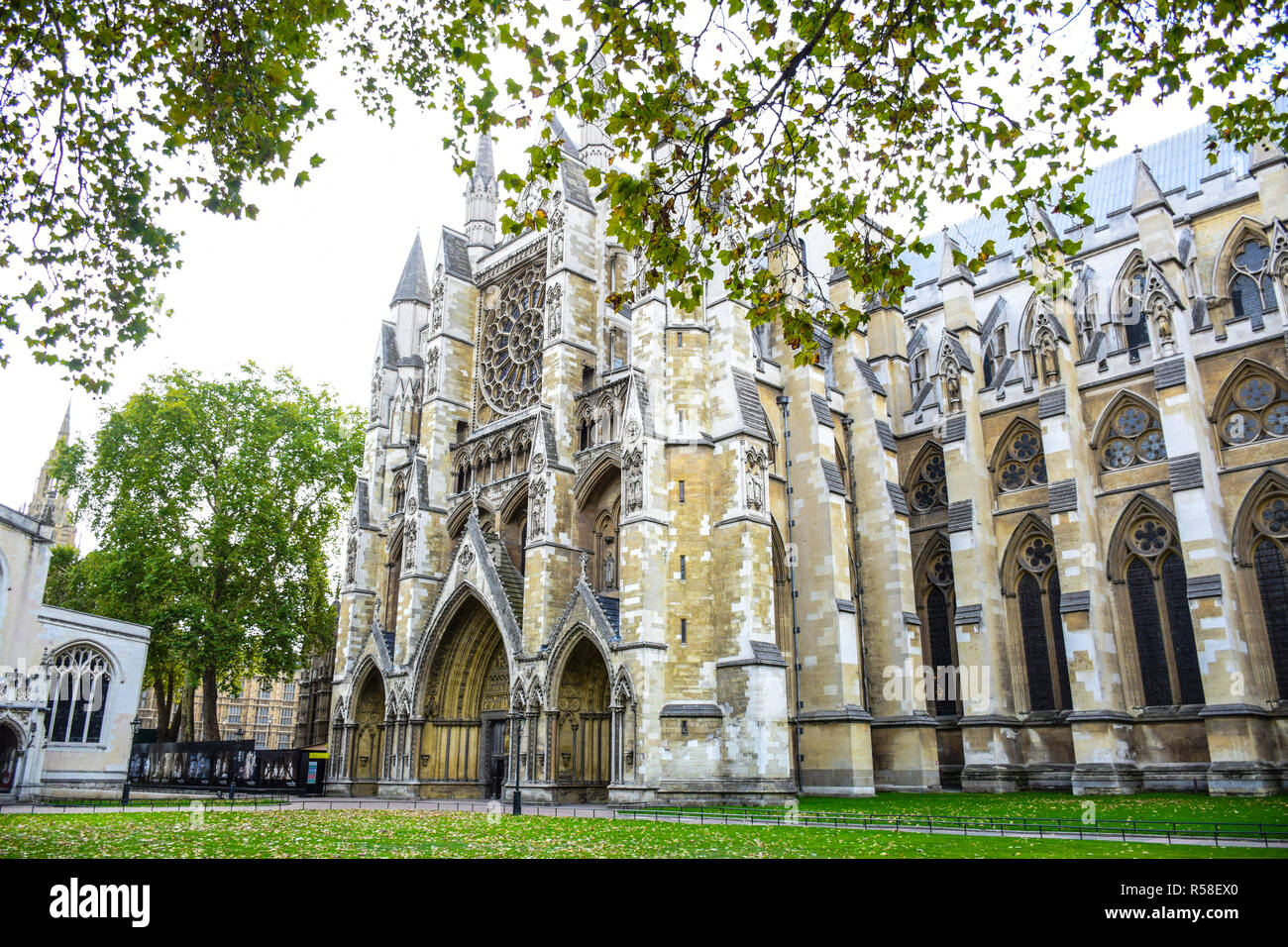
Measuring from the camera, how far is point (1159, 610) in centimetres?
2611

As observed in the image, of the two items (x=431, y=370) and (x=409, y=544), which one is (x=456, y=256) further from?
(x=409, y=544)

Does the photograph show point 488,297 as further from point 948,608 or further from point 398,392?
point 948,608

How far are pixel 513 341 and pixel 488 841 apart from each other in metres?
22.8

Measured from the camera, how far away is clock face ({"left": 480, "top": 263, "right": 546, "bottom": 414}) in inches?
1252

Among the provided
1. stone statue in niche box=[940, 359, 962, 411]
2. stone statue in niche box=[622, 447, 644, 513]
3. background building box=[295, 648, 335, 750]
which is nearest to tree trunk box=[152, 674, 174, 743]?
background building box=[295, 648, 335, 750]

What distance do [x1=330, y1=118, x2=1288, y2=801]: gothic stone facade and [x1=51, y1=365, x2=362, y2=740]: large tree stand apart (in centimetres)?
611

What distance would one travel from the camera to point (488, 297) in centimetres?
3509

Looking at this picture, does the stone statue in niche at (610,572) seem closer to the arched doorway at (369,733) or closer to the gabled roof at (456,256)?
the arched doorway at (369,733)

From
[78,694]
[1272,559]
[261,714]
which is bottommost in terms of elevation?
[78,694]

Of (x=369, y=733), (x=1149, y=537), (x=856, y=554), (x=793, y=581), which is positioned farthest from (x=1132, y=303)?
(x=369, y=733)

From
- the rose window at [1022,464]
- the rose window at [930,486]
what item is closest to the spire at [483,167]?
the rose window at [930,486]

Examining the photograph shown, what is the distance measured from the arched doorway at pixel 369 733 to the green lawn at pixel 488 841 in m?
13.4
